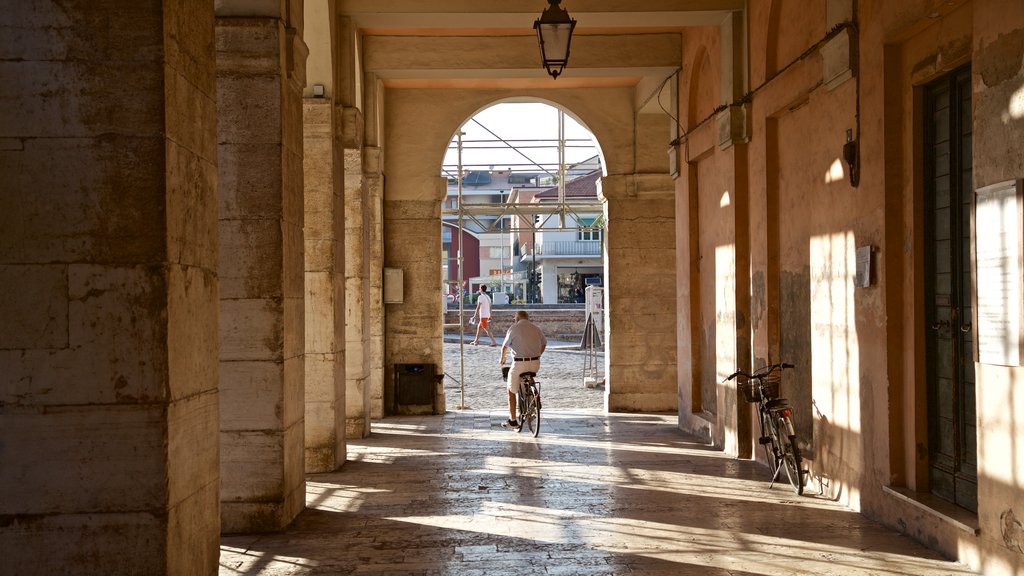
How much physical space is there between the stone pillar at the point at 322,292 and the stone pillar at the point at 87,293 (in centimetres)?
549

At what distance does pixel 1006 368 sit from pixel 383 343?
10724 millimetres

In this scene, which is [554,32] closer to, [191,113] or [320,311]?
[320,311]

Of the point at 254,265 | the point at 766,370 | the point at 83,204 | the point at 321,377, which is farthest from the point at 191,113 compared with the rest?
the point at 766,370

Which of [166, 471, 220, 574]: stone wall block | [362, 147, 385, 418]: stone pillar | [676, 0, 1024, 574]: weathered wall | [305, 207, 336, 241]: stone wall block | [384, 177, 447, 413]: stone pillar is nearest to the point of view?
[166, 471, 220, 574]: stone wall block

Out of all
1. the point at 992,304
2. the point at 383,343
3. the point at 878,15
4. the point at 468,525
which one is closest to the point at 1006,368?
the point at 992,304

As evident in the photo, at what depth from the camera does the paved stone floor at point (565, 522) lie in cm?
617

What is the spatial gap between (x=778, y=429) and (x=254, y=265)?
14.0 feet

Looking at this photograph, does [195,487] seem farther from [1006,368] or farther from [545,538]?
[1006,368]

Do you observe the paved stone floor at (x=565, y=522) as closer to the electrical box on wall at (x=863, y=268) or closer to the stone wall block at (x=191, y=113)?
the electrical box on wall at (x=863, y=268)

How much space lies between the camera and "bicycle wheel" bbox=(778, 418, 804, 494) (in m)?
8.48

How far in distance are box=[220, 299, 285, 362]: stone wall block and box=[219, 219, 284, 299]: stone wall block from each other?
75 mm

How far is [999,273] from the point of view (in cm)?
547

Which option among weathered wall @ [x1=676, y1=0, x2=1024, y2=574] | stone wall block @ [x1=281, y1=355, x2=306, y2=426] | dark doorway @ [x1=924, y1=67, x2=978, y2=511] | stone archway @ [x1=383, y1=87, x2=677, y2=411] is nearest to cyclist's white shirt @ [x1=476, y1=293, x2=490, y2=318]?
stone archway @ [x1=383, y1=87, x2=677, y2=411]

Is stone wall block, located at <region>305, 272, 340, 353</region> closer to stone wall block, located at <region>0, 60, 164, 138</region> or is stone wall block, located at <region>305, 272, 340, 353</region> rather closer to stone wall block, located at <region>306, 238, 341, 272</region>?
stone wall block, located at <region>306, 238, 341, 272</region>
